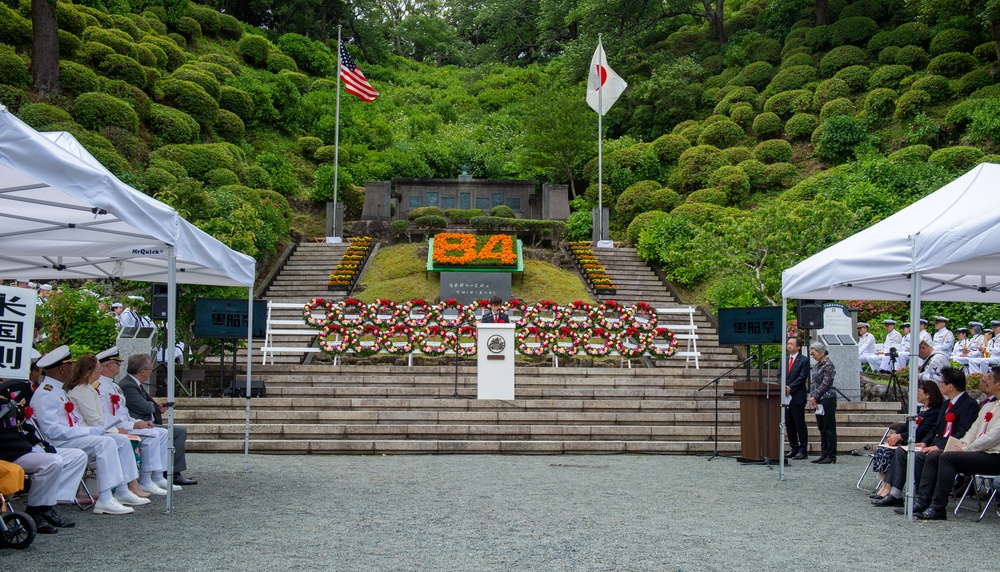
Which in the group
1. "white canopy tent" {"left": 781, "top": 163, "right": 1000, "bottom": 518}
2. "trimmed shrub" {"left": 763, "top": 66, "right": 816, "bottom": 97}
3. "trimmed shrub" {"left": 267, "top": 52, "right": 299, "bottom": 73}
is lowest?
"white canopy tent" {"left": 781, "top": 163, "right": 1000, "bottom": 518}

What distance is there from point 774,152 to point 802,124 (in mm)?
2281

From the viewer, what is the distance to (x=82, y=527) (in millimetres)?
6918

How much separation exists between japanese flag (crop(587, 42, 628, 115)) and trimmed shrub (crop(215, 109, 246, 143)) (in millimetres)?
16724

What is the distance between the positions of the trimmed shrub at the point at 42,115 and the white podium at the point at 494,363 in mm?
18348

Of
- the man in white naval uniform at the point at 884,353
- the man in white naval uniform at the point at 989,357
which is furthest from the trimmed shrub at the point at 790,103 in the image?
the man in white naval uniform at the point at 989,357

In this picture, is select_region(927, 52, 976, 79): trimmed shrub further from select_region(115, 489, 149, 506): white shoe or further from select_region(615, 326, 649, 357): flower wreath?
select_region(115, 489, 149, 506): white shoe

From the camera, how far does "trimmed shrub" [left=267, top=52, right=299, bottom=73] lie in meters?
51.4

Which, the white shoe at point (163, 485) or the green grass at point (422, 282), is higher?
the green grass at point (422, 282)

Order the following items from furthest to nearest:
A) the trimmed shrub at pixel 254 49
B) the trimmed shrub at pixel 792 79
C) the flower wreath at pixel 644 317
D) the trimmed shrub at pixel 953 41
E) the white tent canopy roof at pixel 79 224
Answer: the trimmed shrub at pixel 254 49 < the trimmed shrub at pixel 792 79 < the trimmed shrub at pixel 953 41 < the flower wreath at pixel 644 317 < the white tent canopy roof at pixel 79 224

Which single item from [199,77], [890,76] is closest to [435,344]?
[199,77]

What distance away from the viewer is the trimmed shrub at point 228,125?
4041 centimetres

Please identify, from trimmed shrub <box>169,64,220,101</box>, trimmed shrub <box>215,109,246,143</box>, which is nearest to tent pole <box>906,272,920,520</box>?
trimmed shrub <box>215,109,246,143</box>

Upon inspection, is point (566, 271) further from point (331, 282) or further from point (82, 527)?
point (82, 527)

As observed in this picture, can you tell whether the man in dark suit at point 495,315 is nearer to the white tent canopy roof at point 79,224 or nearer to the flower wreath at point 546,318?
the flower wreath at point 546,318
